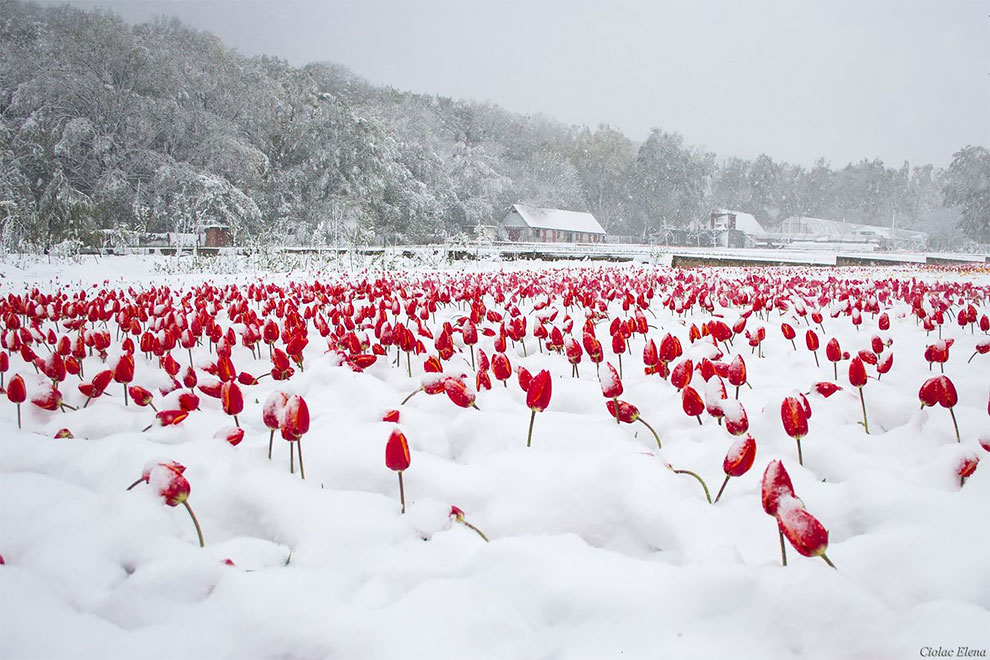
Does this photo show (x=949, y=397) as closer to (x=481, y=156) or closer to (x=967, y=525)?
(x=967, y=525)

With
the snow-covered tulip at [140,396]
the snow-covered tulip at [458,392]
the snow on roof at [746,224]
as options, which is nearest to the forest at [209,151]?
the snow-covered tulip at [140,396]

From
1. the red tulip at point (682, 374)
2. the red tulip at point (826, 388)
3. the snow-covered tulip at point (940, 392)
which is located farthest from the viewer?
the red tulip at point (826, 388)

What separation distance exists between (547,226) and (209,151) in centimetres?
3197

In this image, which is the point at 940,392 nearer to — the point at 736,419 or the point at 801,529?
the point at 736,419

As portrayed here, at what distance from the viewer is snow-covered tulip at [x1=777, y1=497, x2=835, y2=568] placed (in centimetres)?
112

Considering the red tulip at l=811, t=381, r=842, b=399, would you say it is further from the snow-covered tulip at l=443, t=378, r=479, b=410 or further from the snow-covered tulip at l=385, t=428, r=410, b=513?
the snow-covered tulip at l=385, t=428, r=410, b=513

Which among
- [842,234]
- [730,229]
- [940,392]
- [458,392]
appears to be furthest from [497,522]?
[842,234]

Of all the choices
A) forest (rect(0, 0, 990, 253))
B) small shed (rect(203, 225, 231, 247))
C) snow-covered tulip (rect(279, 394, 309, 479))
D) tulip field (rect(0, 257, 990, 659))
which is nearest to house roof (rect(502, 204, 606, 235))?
forest (rect(0, 0, 990, 253))

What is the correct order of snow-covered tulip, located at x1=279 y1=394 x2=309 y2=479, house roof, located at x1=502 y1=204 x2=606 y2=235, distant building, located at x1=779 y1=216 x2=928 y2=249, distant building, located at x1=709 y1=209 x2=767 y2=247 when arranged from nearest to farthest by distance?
snow-covered tulip, located at x1=279 y1=394 x2=309 y2=479 → house roof, located at x1=502 y1=204 x2=606 y2=235 → distant building, located at x1=709 y1=209 x2=767 y2=247 → distant building, located at x1=779 y1=216 x2=928 y2=249

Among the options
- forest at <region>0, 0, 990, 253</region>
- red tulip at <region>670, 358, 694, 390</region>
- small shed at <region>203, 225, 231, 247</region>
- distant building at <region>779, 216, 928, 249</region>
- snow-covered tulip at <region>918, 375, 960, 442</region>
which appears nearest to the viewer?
snow-covered tulip at <region>918, 375, 960, 442</region>

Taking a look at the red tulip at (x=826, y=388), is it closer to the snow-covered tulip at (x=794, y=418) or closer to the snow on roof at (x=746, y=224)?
the snow-covered tulip at (x=794, y=418)

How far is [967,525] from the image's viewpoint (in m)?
1.46

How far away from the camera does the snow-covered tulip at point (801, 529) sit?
112 cm

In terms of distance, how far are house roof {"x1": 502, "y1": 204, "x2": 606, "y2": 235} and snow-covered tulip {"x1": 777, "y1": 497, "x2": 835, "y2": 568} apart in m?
53.4
